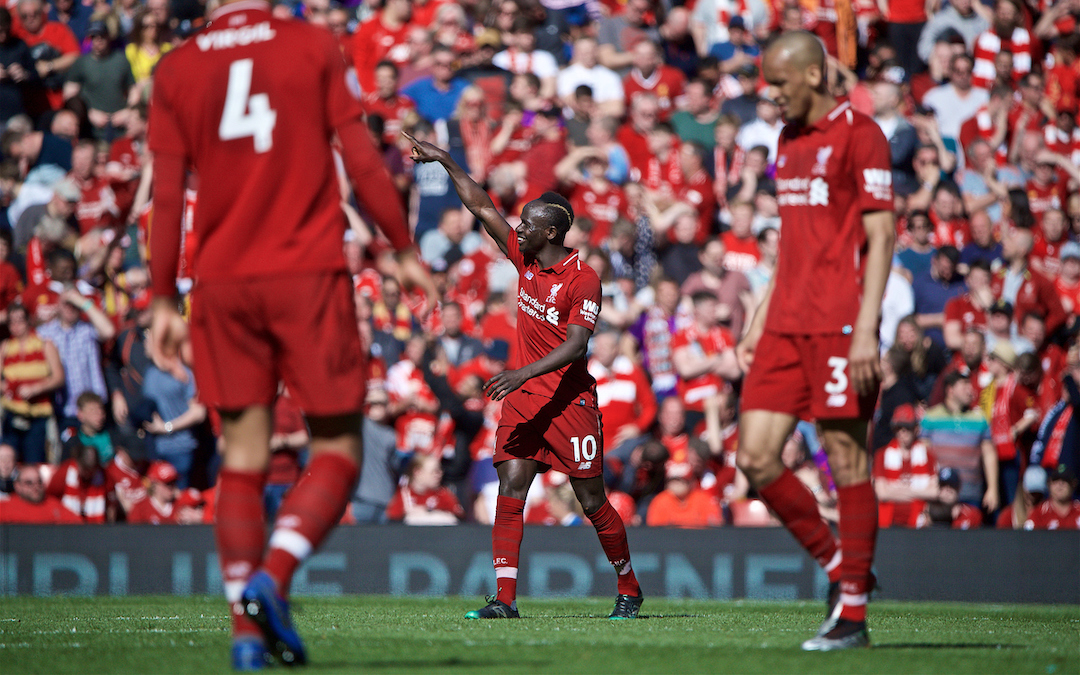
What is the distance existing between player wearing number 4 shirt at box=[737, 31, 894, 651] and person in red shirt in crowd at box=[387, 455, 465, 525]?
7260 mm

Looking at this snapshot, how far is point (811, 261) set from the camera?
19.8 feet

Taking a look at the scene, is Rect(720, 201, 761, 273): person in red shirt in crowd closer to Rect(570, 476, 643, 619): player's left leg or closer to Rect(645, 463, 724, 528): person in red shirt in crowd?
Rect(645, 463, 724, 528): person in red shirt in crowd

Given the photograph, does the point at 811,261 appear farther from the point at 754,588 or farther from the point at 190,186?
the point at 190,186

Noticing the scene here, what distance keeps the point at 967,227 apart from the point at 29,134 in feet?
35.8

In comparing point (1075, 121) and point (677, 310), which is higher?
point (1075, 121)

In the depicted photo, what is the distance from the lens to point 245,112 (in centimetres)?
511

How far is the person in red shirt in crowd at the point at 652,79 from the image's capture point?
54.6ft

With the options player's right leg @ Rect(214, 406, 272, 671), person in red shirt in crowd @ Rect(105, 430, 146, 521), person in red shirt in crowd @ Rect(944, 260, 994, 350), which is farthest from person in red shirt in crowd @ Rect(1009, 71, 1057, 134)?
player's right leg @ Rect(214, 406, 272, 671)

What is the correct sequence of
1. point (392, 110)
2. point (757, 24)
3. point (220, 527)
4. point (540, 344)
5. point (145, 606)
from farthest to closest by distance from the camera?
point (757, 24)
point (392, 110)
point (145, 606)
point (540, 344)
point (220, 527)

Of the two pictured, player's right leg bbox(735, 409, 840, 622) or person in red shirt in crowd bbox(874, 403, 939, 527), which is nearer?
player's right leg bbox(735, 409, 840, 622)

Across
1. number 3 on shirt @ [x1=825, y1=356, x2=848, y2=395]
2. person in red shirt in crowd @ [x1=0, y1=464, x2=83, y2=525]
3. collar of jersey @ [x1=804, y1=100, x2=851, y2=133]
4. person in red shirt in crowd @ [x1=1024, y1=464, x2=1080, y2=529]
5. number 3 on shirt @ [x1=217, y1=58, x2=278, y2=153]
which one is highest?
number 3 on shirt @ [x1=217, y1=58, x2=278, y2=153]

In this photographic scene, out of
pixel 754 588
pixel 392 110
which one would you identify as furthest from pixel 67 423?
pixel 754 588

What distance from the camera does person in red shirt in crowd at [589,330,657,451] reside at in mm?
13305

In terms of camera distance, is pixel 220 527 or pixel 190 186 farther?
pixel 190 186
